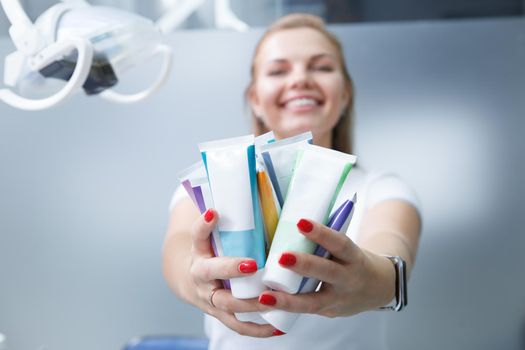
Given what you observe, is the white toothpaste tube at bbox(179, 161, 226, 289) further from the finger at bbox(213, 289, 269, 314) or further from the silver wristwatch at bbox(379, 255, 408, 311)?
the silver wristwatch at bbox(379, 255, 408, 311)

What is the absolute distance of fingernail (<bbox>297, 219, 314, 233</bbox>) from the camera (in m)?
0.26

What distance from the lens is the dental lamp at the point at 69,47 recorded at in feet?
1.20

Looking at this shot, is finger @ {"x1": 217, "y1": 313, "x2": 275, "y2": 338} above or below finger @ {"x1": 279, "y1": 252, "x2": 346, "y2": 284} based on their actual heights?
below

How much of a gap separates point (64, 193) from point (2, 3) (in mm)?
405

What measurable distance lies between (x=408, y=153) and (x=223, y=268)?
63cm

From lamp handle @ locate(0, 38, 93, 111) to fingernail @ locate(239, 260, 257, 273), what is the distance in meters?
0.19

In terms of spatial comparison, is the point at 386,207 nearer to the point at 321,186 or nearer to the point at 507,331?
the point at 321,186

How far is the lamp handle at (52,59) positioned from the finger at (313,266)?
0.68 feet

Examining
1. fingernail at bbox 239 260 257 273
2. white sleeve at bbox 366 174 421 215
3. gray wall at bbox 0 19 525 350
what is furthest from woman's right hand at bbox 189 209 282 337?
gray wall at bbox 0 19 525 350

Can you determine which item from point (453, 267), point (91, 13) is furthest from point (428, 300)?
point (91, 13)

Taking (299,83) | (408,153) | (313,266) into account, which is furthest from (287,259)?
(408,153)

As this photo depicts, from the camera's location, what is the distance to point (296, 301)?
28 cm

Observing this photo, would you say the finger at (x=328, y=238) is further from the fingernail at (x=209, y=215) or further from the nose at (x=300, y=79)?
→ the nose at (x=300, y=79)

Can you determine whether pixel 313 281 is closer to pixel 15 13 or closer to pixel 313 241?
pixel 313 241
